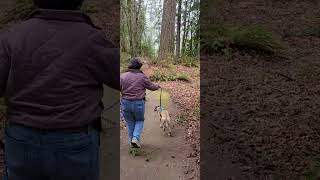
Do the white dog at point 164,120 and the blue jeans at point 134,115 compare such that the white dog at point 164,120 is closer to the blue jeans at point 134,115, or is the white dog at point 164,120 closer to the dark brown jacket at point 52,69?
the blue jeans at point 134,115

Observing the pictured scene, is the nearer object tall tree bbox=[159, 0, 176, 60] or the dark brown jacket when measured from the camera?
the dark brown jacket

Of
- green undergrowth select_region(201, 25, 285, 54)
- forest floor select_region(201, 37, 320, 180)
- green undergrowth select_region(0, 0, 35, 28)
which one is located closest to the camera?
forest floor select_region(201, 37, 320, 180)

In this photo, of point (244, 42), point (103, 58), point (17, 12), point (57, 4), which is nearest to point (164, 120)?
point (244, 42)

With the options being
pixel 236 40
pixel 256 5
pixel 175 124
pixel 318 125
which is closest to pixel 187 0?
pixel 256 5

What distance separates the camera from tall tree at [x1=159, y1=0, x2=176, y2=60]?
1499 centimetres

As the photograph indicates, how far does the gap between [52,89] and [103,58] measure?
0.31m

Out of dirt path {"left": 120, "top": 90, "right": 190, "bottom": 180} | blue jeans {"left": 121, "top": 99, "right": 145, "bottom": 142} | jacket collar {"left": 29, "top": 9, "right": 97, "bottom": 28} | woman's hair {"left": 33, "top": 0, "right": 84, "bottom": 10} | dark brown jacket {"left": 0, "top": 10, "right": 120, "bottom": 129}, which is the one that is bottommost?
dirt path {"left": 120, "top": 90, "right": 190, "bottom": 180}

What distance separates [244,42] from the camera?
39.3ft

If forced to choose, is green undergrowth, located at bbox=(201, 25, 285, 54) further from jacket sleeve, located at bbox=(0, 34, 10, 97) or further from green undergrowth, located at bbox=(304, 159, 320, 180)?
jacket sleeve, located at bbox=(0, 34, 10, 97)

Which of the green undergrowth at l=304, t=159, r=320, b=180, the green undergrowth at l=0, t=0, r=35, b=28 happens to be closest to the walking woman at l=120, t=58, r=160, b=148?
the green undergrowth at l=304, t=159, r=320, b=180

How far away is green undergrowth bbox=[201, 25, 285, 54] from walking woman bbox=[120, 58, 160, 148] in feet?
17.5

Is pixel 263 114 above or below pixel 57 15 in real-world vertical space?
below

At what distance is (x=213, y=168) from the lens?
6375 millimetres

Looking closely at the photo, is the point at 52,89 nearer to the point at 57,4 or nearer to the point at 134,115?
the point at 57,4
